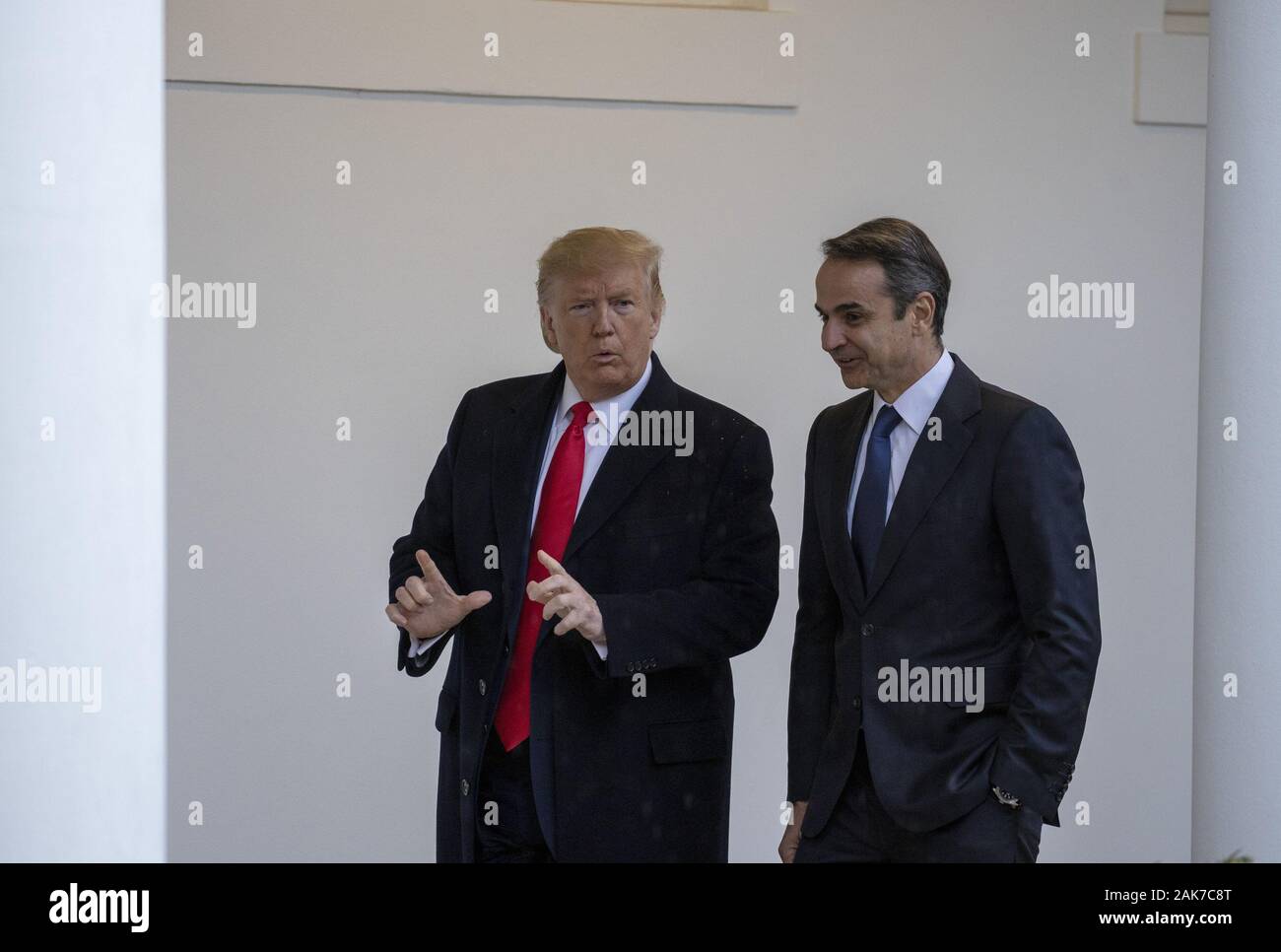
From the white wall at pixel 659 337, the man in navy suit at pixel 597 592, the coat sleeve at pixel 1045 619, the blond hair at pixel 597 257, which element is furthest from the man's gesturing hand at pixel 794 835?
the white wall at pixel 659 337

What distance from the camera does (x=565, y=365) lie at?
434 centimetres

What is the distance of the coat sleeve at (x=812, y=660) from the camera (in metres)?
4.03

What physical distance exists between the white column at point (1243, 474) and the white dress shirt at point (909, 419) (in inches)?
24.1

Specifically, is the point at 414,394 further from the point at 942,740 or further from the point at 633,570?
the point at 942,740

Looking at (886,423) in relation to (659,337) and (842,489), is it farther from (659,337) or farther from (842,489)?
(659,337)

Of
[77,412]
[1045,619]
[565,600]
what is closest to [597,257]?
[565,600]

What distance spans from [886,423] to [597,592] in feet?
2.65

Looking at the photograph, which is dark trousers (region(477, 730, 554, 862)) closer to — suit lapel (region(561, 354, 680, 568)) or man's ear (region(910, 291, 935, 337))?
suit lapel (region(561, 354, 680, 568))

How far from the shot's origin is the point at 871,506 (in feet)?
12.8

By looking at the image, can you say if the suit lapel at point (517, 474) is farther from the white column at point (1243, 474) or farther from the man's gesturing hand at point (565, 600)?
the white column at point (1243, 474)

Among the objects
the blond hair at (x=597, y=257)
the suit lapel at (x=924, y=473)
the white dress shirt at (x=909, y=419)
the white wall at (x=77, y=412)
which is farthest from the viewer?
the blond hair at (x=597, y=257)

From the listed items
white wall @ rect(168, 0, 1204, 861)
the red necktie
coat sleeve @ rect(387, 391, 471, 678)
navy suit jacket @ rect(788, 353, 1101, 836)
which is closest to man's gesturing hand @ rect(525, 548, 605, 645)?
the red necktie

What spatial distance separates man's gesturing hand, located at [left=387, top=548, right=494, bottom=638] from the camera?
4035 mm

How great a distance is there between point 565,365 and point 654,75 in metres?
2.07
